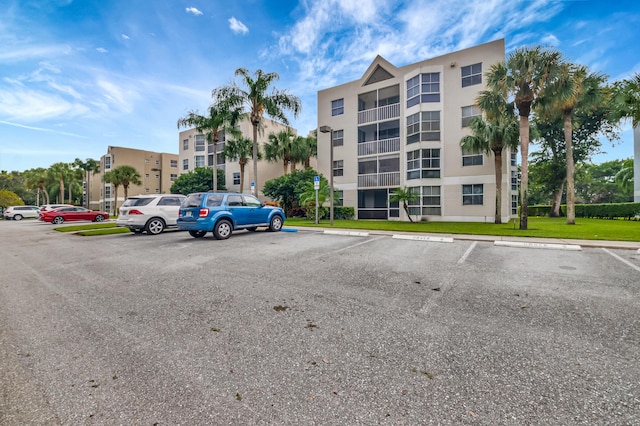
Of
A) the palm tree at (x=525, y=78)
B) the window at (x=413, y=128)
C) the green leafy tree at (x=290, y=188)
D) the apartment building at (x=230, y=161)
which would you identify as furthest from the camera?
the apartment building at (x=230, y=161)

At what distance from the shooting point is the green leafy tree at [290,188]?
2597 cm

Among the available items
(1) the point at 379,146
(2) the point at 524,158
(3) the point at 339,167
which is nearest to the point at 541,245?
(2) the point at 524,158

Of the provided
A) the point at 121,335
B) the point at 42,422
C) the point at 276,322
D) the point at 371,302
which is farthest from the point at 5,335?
the point at 371,302

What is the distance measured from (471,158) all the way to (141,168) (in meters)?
57.1

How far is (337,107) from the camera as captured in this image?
27234 millimetres

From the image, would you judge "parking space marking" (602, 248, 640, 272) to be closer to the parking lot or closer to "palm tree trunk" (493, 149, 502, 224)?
the parking lot

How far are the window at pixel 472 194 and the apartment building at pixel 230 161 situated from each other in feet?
64.4

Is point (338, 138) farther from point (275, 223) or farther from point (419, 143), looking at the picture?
point (275, 223)

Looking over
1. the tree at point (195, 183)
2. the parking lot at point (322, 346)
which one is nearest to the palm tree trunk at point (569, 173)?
the parking lot at point (322, 346)

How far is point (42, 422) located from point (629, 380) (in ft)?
14.1

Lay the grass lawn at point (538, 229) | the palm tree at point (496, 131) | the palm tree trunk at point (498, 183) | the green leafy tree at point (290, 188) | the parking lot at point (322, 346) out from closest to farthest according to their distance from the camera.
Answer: the parking lot at point (322, 346) → the grass lawn at point (538, 229) → the palm tree at point (496, 131) → the palm tree trunk at point (498, 183) → the green leafy tree at point (290, 188)

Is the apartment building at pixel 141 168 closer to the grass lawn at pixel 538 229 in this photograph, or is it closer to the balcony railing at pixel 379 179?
the balcony railing at pixel 379 179

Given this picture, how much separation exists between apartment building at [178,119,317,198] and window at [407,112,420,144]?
48.9ft

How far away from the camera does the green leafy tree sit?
26.0 metres
